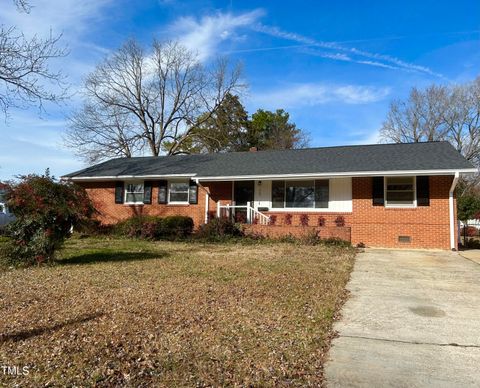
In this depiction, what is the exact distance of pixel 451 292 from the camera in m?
6.57

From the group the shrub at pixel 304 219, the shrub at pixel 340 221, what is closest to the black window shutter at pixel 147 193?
the shrub at pixel 304 219

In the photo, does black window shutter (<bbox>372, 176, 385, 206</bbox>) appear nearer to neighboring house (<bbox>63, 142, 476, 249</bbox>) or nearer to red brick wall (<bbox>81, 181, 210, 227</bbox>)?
neighboring house (<bbox>63, 142, 476, 249</bbox>)

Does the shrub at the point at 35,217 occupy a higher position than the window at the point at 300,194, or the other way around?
the window at the point at 300,194

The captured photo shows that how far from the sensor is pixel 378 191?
542 inches

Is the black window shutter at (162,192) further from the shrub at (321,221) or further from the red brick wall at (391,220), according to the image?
the shrub at (321,221)

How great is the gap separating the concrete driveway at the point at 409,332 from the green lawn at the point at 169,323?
11.0 inches

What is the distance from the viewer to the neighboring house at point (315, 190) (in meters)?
13.2


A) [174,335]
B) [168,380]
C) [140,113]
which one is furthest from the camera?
[140,113]

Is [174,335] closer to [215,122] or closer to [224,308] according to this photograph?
[224,308]

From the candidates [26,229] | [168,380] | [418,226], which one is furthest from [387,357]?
[418,226]

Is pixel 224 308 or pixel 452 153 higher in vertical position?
pixel 452 153

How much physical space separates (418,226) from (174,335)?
11.2 metres

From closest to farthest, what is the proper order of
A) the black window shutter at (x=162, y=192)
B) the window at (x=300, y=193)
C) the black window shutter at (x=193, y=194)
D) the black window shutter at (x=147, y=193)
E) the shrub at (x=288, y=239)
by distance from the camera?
the shrub at (x=288, y=239)
the window at (x=300, y=193)
the black window shutter at (x=193, y=194)
the black window shutter at (x=162, y=192)
the black window shutter at (x=147, y=193)

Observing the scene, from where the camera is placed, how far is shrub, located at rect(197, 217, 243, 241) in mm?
14562
